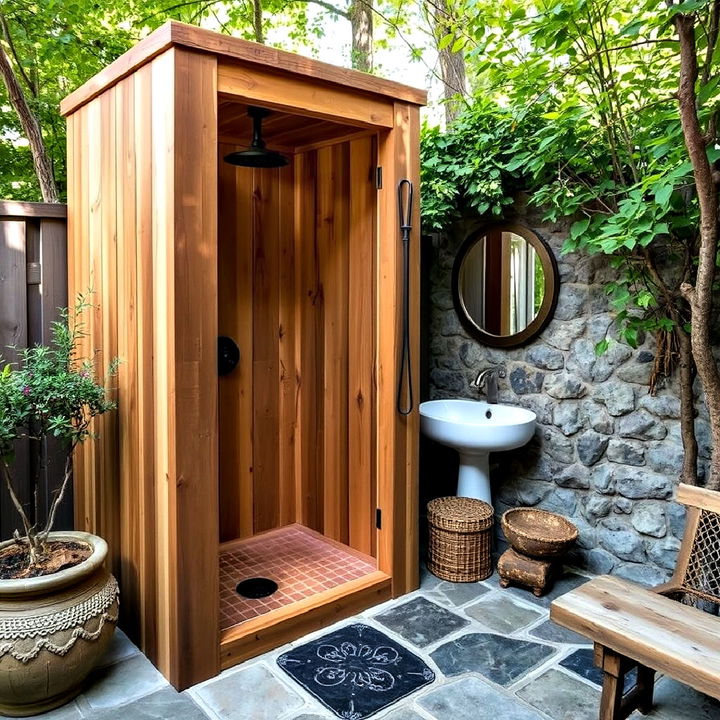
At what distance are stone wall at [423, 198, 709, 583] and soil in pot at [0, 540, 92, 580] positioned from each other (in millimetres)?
2204

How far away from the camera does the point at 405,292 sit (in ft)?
9.23

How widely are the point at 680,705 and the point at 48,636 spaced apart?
210 centimetres

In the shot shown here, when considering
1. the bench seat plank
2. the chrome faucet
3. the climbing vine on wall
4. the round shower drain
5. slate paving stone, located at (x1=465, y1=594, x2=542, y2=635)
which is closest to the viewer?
the bench seat plank

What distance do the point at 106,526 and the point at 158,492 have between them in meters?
0.60

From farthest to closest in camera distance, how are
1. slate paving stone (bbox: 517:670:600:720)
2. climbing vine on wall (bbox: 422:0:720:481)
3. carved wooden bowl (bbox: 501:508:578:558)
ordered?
carved wooden bowl (bbox: 501:508:578:558) < climbing vine on wall (bbox: 422:0:720:481) < slate paving stone (bbox: 517:670:600:720)

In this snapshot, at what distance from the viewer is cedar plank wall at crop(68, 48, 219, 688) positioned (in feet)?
6.91

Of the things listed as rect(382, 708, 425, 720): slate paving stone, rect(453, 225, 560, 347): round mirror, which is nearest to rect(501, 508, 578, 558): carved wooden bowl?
rect(453, 225, 560, 347): round mirror

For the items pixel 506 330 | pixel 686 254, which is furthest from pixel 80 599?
pixel 686 254

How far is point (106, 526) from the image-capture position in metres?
2.65

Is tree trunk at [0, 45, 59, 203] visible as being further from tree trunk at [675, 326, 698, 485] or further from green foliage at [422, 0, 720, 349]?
tree trunk at [675, 326, 698, 485]

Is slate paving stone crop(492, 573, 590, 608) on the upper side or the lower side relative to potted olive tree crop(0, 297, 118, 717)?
lower

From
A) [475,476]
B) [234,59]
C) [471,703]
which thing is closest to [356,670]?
[471,703]

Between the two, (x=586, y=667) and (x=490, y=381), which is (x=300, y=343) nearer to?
(x=490, y=381)

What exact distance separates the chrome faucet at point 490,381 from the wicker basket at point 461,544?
640 mm
